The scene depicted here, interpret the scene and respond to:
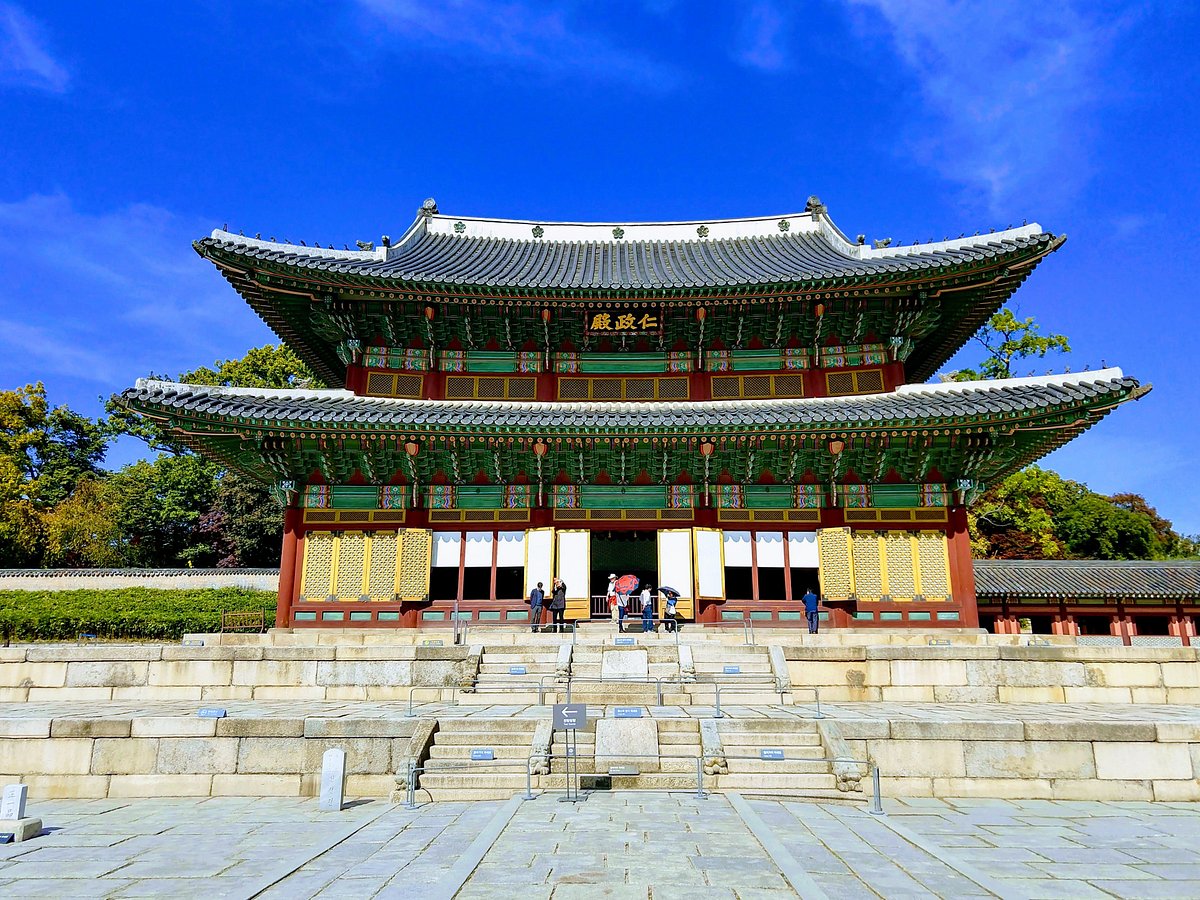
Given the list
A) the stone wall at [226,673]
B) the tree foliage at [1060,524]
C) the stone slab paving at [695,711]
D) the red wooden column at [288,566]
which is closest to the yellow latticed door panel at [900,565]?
the stone slab paving at [695,711]

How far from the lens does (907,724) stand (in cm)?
1090

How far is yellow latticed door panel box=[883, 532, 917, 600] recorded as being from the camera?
2027 centimetres

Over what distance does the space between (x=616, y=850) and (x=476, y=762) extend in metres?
3.68

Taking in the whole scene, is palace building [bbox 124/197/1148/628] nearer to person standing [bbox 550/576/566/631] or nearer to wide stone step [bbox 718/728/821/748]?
person standing [bbox 550/576/566/631]

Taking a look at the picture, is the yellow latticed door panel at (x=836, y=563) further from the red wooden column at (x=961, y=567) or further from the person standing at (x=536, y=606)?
the person standing at (x=536, y=606)

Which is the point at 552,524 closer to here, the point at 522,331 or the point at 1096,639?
the point at 522,331

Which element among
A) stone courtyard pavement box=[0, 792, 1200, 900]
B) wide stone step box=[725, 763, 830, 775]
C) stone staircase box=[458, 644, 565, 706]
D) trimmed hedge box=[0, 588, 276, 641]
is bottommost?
stone courtyard pavement box=[0, 792, 1200, 900]

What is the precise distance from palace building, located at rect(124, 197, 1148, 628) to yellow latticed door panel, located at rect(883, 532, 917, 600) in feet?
0.21

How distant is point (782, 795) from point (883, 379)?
1516 cm

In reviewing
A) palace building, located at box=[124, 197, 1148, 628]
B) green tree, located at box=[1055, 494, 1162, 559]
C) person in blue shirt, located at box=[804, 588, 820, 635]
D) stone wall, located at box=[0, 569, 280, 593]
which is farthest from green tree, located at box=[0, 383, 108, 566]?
green tree, located at box=[1055, 494, 1162, 559]

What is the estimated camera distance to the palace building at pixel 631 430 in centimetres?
1938

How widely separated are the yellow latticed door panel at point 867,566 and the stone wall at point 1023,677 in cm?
552

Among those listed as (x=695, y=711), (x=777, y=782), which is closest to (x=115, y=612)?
(x=695, y=711)

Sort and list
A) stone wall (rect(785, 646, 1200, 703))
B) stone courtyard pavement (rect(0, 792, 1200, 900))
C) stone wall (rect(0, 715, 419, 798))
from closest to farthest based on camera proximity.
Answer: stone courtyard pavement (rect(0, 792, 1200, 900)) → stone wall (rect(0, 715, 419, 798)) → stone wall (rect(785, 646, 1200, 703))
